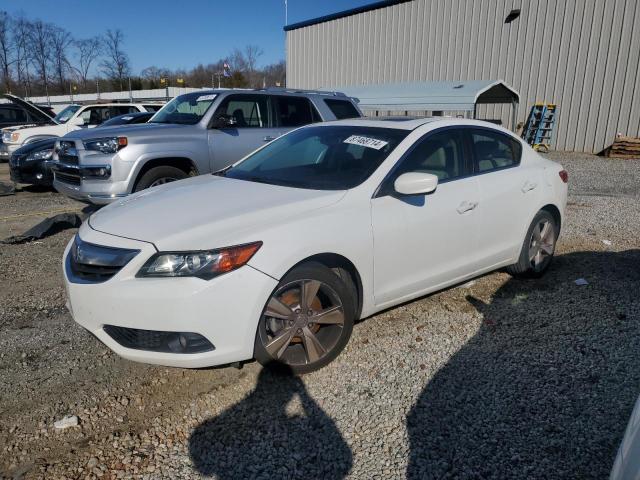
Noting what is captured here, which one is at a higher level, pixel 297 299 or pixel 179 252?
pixel 179 252

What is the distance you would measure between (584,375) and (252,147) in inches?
205

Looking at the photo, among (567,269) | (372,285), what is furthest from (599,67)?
(372,285)

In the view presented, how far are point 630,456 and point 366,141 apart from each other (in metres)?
2.80

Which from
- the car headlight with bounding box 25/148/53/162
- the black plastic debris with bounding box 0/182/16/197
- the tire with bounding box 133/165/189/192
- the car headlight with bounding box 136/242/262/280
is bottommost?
the black plastic debris with bounding box 0/182/16/197

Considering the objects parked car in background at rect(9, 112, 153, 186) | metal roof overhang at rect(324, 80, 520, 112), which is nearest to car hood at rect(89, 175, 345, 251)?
parked car in background at rect(9, 112, 153, 186)

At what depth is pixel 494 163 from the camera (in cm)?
441

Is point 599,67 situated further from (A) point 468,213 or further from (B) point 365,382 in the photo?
(B) point 365,382

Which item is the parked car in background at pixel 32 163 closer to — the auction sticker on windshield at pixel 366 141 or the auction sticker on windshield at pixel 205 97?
the auction sticker on windshield at pixel 205 97

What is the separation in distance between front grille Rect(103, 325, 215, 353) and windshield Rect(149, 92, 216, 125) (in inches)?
184

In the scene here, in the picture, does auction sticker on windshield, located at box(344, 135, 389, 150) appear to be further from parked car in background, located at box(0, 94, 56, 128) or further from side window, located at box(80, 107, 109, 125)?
parked car in background, located at box(0, 94, 56, 128)

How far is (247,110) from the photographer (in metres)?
7.27

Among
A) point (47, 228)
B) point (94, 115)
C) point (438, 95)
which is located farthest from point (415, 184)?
point (94, 115)

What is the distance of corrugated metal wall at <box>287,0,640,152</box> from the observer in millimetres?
15773

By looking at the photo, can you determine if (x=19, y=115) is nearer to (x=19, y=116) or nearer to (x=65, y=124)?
(x=19, y=116)
